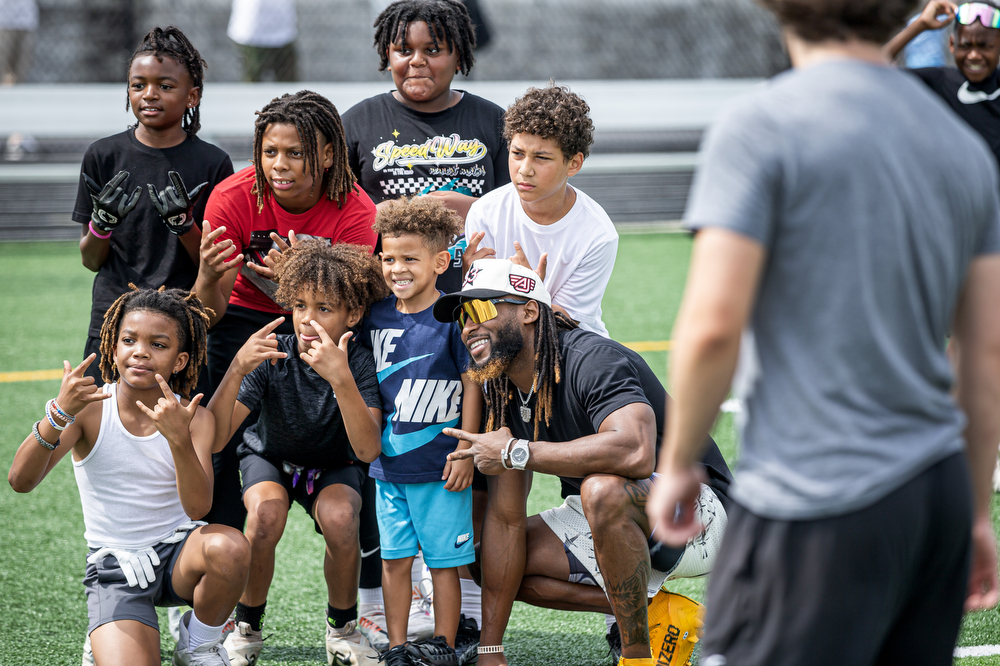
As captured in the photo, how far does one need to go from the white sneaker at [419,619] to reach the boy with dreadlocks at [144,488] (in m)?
0.67

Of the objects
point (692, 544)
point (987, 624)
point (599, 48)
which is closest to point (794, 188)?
point (692, 544)

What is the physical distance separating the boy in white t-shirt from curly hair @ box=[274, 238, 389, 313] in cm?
38

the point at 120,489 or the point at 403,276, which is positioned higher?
the point at 403,276

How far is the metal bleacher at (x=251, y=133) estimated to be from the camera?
10562mm

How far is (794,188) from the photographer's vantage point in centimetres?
142

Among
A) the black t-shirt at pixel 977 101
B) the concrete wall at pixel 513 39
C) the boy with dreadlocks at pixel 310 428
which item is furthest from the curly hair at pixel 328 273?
the concrete wall at pixel 513 39

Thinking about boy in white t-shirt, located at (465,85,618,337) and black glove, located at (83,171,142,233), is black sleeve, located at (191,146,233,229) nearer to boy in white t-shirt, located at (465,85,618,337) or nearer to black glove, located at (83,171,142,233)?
black glove, located at (83,171,142,233)

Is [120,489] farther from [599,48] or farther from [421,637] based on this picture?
[599,48]

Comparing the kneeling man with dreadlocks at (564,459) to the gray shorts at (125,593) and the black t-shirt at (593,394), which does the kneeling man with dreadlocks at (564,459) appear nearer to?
the black t-shirt at (593,394)

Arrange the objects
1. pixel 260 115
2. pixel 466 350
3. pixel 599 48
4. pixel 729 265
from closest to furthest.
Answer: pixel 729 265 < pixel 466 350 < pixel 260 115 < pixel 599 48

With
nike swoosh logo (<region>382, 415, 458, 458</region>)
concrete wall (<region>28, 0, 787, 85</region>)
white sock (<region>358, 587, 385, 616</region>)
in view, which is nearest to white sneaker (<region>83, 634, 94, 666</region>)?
white sock (<region>358, 587, 385, 616</region>)

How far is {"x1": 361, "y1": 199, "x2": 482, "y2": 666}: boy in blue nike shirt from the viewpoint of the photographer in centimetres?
297

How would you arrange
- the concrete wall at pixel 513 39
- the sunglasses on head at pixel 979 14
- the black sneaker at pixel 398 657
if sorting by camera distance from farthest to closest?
1. the concrete wall at pixel 513 39
2. the sunglasses on head at pixel 979 14
3. the black sneaker at pixel 398 657

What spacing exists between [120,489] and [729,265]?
6.95 ft
